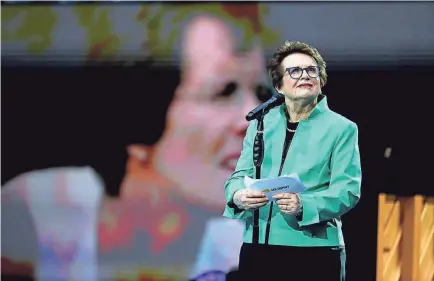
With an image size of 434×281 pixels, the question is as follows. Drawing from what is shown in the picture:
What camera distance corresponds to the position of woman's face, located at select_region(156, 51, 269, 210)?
119 inches

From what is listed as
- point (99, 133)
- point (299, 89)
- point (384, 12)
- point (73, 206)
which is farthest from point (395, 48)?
point (73, 206)

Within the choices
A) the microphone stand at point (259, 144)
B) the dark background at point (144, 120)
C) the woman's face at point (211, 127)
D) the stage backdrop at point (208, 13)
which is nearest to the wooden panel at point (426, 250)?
the dark background at point (144, 120)

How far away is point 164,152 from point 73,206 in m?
0.50

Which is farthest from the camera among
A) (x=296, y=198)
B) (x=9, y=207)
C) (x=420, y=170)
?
(x=9, y=207)

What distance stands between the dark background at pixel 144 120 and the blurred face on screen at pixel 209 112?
0.30ft

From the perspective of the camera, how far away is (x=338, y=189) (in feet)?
7.18

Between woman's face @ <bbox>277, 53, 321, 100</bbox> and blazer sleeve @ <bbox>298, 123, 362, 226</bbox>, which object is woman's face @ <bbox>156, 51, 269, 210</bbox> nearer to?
woman's face @ <bbox>277, 53, 321, 100</bbox>

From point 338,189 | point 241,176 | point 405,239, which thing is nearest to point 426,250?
point 405,239

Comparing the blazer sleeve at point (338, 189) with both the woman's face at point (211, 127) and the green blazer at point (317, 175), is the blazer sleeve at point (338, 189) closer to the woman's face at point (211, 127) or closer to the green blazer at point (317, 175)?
the green blazer at point (317, 175)

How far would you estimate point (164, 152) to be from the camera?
10.1 feet

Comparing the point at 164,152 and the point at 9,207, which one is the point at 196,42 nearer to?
the point at 164,152

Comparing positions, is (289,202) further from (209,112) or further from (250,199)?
(209,112)

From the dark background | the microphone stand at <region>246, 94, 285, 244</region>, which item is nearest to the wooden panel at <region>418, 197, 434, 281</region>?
the dark background

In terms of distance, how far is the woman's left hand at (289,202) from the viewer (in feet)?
7.06
